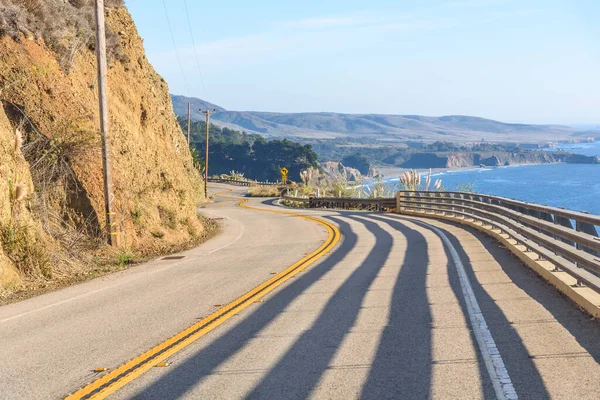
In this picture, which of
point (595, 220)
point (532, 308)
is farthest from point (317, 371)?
point (595, 220)

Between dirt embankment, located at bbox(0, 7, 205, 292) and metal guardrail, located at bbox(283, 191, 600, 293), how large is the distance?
359 inches

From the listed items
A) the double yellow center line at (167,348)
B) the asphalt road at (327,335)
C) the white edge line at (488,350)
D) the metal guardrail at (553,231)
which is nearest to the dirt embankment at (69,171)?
the asphalt road at (327,335)

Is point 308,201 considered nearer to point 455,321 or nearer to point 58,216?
point 58,216

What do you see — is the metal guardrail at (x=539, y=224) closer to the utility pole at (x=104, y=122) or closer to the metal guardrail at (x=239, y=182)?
the utility pole at (x=104, y=122)

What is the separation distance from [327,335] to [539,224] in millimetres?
6331

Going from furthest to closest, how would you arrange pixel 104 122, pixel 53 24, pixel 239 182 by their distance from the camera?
pixel 239 182, pixel 53 24, pixel 104 122

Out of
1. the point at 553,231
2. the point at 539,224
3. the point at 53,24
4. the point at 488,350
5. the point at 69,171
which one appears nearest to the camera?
the point at 488,350

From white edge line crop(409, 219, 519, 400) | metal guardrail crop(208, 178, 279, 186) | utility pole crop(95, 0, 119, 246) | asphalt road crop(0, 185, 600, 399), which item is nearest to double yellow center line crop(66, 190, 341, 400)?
asphalt road crop(0, 185, 600, 399)

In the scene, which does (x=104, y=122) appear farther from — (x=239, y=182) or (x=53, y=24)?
(x=239, y=182)

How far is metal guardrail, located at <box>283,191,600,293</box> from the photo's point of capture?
9.41 metres

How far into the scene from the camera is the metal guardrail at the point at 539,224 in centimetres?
941

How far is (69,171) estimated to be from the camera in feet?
52.4

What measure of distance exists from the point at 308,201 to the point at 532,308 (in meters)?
43.2

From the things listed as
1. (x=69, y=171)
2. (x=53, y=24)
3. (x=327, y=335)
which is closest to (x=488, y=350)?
(x=327, y=335)
